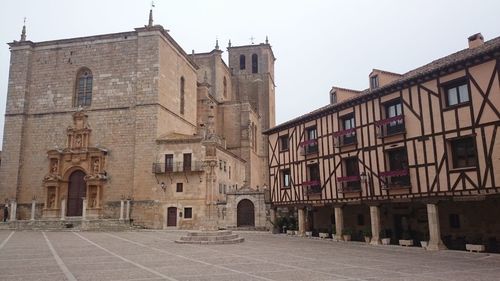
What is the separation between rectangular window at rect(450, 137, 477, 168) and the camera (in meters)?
14.7

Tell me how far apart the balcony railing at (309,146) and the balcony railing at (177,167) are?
997 cm

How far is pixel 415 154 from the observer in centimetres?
1656

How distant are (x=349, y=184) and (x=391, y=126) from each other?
12.1ft

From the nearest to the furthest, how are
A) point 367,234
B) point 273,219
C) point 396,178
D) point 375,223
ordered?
point 396,178
point 375,223
point 367,234
point 273,219

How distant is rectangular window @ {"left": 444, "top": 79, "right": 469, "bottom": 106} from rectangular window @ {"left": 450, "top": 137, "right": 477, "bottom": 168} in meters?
1.43

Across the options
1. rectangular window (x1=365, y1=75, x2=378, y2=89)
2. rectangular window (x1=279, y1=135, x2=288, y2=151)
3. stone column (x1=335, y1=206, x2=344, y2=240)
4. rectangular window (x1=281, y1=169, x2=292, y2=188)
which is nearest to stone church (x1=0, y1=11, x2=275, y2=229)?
rectangular window (x1=281, y1=169, x2=292, y2=188)

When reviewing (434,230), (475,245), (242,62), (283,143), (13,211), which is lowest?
(475,245)

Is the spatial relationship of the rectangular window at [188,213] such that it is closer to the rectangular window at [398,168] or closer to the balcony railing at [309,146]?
the balcony railing at [309,146]

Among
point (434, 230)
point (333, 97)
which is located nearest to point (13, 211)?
point (333, 97)

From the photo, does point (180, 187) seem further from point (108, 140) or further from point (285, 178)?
point (285, 178)

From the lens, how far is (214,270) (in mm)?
9977

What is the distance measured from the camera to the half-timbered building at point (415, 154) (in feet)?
47.1

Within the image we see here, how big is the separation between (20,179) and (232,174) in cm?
1774

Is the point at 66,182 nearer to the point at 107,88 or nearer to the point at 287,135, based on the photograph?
the point at 107,88
